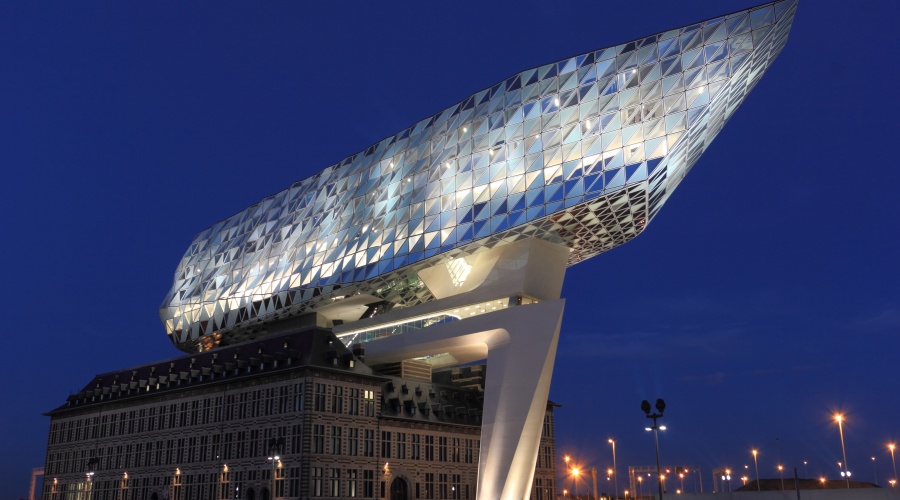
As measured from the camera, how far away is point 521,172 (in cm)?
7212

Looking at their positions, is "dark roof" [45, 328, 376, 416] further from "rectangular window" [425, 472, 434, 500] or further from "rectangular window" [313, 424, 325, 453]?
"rectangular window" [425, 472, 434, 500]

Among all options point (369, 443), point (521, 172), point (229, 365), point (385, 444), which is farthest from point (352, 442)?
point (521, 172)

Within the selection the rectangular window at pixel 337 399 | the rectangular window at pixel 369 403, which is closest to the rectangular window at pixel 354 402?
the rectangular window at pixel 369 403

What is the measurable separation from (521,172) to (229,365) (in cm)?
3403

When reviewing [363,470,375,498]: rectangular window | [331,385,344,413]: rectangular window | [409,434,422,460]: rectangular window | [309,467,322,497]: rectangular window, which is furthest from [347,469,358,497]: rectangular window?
[409,434,422,460]: rectangular window

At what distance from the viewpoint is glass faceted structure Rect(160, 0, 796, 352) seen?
6562 centimetres

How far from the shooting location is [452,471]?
3263 inches

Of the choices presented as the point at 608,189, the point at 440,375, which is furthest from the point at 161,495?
the point at 608,189

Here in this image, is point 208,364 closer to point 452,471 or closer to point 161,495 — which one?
point 161,495

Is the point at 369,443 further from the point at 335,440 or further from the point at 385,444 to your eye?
the point at 335,440

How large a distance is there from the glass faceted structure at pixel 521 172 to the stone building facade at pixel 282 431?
1060cm

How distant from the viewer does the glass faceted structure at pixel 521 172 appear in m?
65.6

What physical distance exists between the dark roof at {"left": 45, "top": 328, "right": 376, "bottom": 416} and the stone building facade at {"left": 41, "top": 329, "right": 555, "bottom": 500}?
0.15 m

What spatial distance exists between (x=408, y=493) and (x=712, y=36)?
158ft
